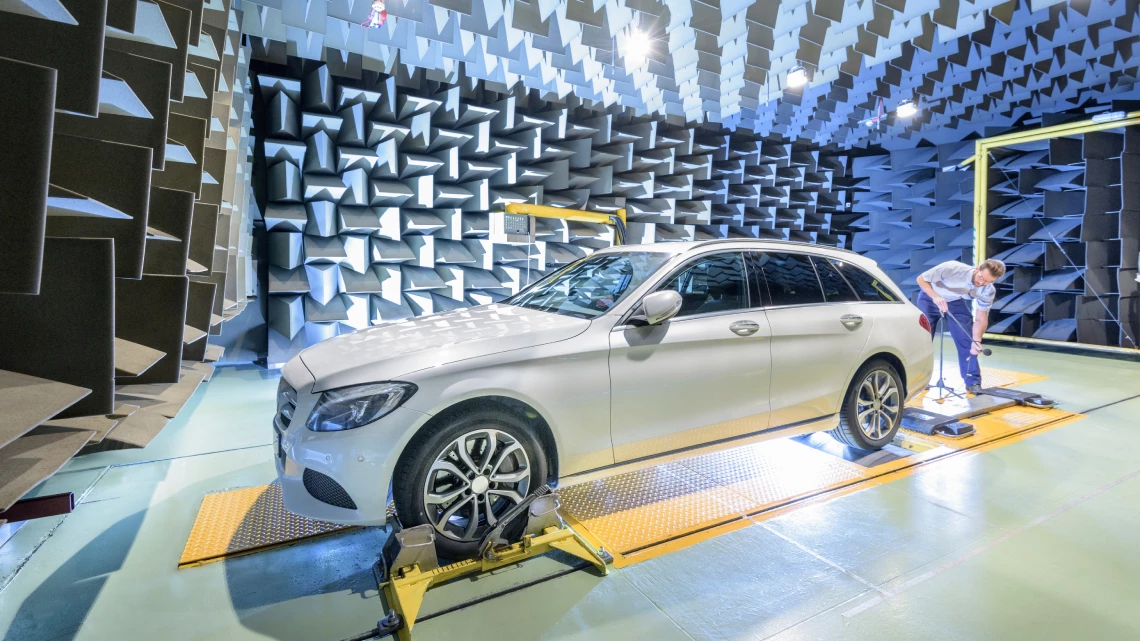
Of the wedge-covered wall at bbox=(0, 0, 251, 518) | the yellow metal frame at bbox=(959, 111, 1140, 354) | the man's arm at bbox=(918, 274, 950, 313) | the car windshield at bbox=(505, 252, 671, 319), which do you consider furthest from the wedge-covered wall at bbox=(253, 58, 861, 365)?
the yellow metal frame at bbox=(959, 111, 1140, 354)

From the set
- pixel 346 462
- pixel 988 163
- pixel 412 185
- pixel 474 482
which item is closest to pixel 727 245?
pixel 474 482

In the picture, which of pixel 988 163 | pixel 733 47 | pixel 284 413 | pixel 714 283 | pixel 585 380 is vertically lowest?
pixel 284 413

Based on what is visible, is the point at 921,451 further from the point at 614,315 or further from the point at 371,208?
the point at 371,208

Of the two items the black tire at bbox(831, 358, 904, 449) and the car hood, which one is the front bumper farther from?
the black tire at bbox(831, 358, 904, 449)

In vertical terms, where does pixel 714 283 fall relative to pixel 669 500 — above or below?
above

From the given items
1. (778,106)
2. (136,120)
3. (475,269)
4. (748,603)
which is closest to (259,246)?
(475,269)

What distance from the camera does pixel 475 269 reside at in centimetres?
623

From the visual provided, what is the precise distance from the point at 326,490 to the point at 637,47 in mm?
4661

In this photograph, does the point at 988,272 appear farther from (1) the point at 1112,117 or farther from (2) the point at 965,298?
(1) the point at 1112,117

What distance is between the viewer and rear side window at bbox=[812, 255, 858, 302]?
2.96 m

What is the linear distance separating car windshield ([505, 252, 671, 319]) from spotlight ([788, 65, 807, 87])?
4497 mm

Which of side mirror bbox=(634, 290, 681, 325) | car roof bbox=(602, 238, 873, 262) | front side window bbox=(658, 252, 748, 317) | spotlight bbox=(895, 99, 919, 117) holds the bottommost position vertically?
side mirror bbox=(634, 290, 681, 325)

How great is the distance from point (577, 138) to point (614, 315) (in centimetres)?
516

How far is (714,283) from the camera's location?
8.57ft
